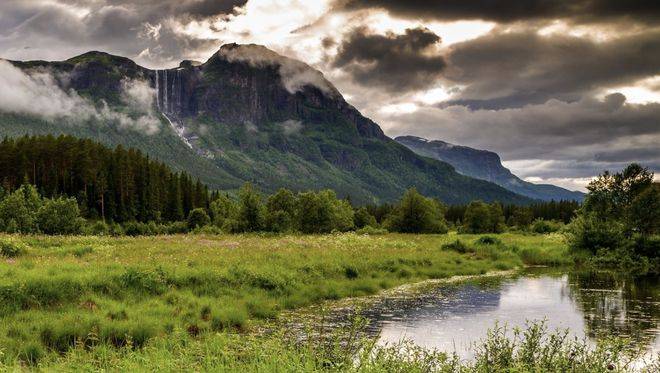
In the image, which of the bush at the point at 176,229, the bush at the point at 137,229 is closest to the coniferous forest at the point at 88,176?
the bush at the point at 137,229

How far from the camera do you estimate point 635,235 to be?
52.6 metres

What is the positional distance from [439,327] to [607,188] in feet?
154

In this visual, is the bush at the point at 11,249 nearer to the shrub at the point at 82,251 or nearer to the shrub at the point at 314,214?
the shrub at the point at 82,251

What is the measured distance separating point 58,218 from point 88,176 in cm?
3840

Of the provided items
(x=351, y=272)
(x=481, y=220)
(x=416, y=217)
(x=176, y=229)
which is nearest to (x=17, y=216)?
(x=176, y=229)

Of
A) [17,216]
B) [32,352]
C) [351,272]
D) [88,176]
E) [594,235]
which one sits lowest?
[351,272]

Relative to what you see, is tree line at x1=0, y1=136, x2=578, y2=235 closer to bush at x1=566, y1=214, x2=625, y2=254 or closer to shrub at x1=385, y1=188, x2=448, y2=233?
shrub at x1=385, y1=188, x2=448, y2=233

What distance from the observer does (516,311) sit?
25.0 meters

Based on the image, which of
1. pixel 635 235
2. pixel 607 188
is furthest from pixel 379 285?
pixel 607 188

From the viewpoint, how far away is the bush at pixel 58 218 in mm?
69438

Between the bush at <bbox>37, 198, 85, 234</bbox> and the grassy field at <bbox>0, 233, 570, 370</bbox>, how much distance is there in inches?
1273

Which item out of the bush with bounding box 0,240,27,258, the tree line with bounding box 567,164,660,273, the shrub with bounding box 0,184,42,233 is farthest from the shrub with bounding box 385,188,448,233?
the bush with bounding box 0,240,27,258

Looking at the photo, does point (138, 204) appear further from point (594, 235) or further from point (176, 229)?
point (594, 235)

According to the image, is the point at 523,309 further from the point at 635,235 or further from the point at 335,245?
the point at 635,235
